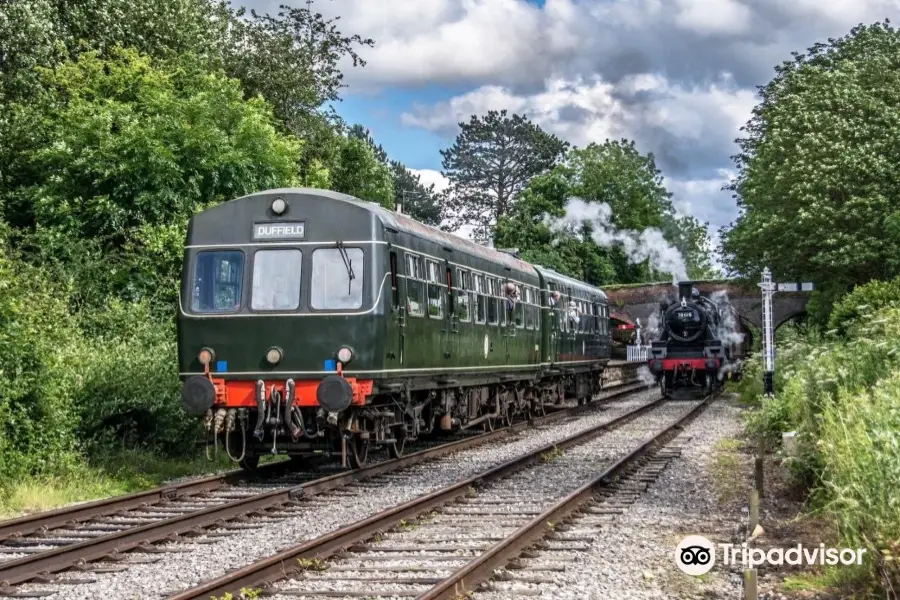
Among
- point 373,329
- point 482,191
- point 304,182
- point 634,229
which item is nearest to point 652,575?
point 373,329

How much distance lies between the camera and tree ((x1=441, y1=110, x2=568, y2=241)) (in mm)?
79562

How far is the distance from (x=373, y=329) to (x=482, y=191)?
67.6 metres

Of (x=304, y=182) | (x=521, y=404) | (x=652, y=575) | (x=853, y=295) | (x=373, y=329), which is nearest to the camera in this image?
(x=652, y=575)

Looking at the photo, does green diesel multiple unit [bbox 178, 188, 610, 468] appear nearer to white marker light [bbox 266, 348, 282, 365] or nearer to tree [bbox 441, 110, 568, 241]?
white marker light [bbox 266, 348, 282, 365]

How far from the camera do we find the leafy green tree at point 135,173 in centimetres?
2155

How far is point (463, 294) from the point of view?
695 inches

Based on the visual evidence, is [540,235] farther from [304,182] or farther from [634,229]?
[304,182]

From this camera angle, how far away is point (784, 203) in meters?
35.3

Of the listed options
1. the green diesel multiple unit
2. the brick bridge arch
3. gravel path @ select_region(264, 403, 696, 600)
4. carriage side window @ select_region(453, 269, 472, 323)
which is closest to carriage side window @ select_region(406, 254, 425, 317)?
the green diesel multiple unit

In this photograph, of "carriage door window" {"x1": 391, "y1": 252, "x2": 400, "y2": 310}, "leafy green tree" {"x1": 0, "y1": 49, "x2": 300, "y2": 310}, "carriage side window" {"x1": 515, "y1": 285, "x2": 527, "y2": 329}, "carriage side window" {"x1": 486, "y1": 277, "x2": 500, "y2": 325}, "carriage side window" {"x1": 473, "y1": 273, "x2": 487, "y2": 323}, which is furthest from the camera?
"carriage side window" {"x1": 515, "y1": 285, "x2": 527, "y2": 329}

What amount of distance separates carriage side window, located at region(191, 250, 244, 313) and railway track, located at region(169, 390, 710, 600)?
142 inches

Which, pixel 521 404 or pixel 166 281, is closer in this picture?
pixel 166 281

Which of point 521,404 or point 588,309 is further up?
point 588,309

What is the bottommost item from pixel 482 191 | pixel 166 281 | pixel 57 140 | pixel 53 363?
pixel 53 363
